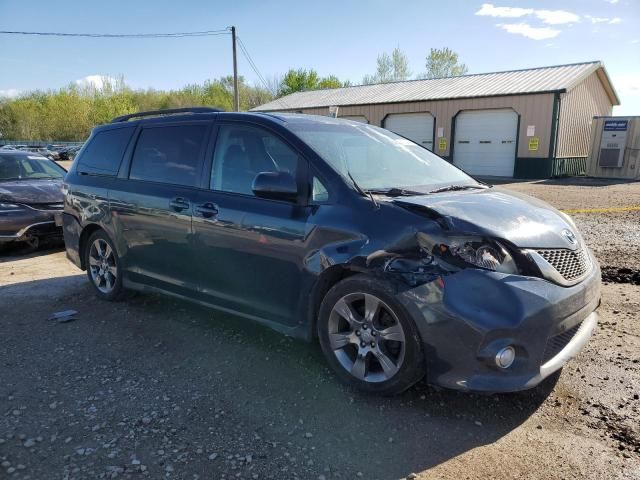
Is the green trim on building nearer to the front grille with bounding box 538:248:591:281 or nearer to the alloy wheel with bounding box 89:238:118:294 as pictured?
the front grille with bounding box 538:248:591:281

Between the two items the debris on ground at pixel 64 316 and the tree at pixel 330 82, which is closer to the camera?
the debris on ground at pixel 64 316

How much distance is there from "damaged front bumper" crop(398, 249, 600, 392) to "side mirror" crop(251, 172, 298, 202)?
106cm

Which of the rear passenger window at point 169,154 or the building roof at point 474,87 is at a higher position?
the building roof at point 474,87

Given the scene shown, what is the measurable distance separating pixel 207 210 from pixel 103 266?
6.63 ft

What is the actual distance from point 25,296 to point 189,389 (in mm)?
3272

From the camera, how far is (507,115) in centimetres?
2311

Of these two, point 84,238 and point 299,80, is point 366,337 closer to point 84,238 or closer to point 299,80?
point 84,238

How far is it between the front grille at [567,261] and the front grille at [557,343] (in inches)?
12.9

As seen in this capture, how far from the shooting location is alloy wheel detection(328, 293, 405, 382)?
10.1 ft

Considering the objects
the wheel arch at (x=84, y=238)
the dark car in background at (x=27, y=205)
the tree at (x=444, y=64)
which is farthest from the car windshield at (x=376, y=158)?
the tree at (x=444, y=64)

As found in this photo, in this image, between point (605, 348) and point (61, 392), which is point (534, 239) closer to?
point (605, 348)

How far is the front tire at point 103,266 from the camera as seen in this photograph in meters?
5.11

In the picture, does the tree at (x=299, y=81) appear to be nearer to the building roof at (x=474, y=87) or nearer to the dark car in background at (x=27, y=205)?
the building roof at (x=474, y=87)

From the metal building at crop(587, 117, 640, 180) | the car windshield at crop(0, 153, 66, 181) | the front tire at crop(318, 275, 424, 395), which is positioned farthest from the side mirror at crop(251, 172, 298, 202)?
the metal building at crop(587, 117, 640, 180)
